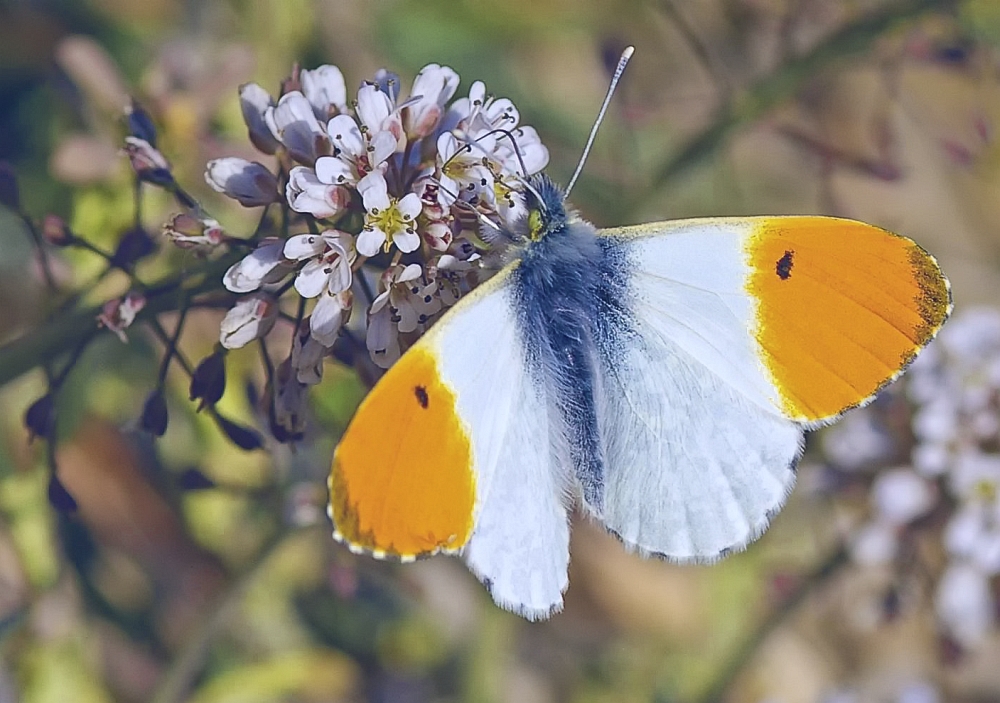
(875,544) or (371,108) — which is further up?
(371,108)

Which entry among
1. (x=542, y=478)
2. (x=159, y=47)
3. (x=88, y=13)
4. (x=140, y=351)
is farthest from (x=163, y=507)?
(x=542, y=478)

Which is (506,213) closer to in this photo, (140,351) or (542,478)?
(542,478)

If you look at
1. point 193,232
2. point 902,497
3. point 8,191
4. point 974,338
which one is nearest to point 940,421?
point 902,497

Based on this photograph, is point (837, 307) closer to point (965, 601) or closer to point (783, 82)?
point (783, 82)

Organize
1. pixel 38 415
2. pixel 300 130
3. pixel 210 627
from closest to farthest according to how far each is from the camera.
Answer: pixel 300 130 < pixel 38 415 < pixel 210 627

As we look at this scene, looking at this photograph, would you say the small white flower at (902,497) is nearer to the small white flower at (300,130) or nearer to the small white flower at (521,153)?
the small white flower at (521,153)

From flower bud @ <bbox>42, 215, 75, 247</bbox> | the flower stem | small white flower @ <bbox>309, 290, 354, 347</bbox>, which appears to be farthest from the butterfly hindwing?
the flower stem

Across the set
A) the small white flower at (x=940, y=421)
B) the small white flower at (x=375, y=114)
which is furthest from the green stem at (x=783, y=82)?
the small white flower at (x=375, y=114)

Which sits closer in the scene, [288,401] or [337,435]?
[288,401]
